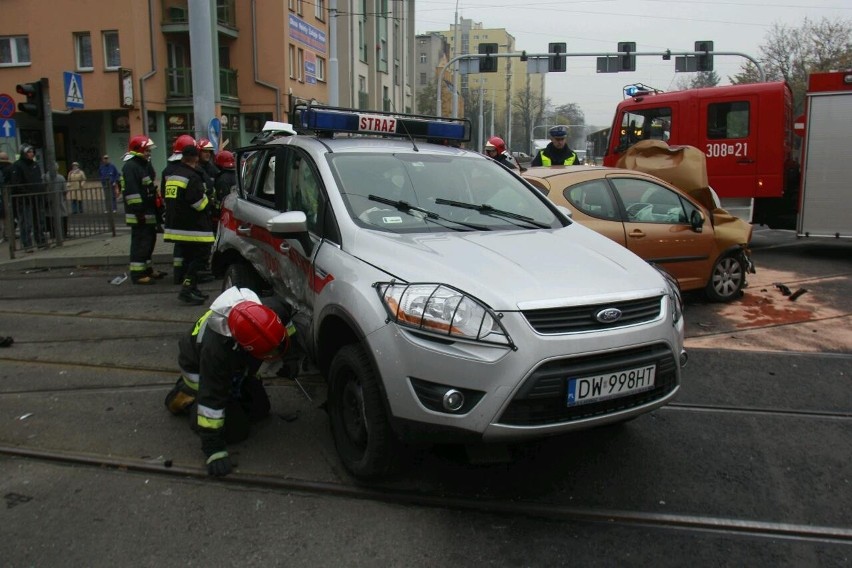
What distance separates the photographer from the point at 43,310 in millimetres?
7891

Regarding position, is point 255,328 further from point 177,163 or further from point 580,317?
point 177,163

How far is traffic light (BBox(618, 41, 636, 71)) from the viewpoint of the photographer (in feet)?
83.2

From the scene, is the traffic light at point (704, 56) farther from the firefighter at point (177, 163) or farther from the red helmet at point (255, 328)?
the red helmet at point (255, 328)

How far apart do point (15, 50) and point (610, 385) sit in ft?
99.8

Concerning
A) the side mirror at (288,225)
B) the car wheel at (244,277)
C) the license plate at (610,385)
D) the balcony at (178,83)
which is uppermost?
the balcony at (178,83)

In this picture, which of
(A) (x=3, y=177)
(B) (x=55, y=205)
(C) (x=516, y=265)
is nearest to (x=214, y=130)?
(B) (x=55, y=205)

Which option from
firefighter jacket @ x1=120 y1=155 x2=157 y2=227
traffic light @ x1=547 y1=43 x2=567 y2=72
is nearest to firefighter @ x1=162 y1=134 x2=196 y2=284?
firefighter jacket @ x1=120 y1=155 x2=157 y2=227

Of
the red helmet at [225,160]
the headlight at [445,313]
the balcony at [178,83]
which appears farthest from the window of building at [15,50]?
the headlight at [445,313]

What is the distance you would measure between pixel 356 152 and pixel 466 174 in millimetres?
765

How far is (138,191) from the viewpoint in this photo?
9.16m

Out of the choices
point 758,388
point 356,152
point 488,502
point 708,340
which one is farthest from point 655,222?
point 488,502

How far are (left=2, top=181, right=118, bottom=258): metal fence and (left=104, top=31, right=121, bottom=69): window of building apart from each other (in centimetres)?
1437

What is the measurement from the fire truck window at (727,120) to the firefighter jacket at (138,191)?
9275 mm

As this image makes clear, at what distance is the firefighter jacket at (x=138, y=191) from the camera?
9.15 meters
